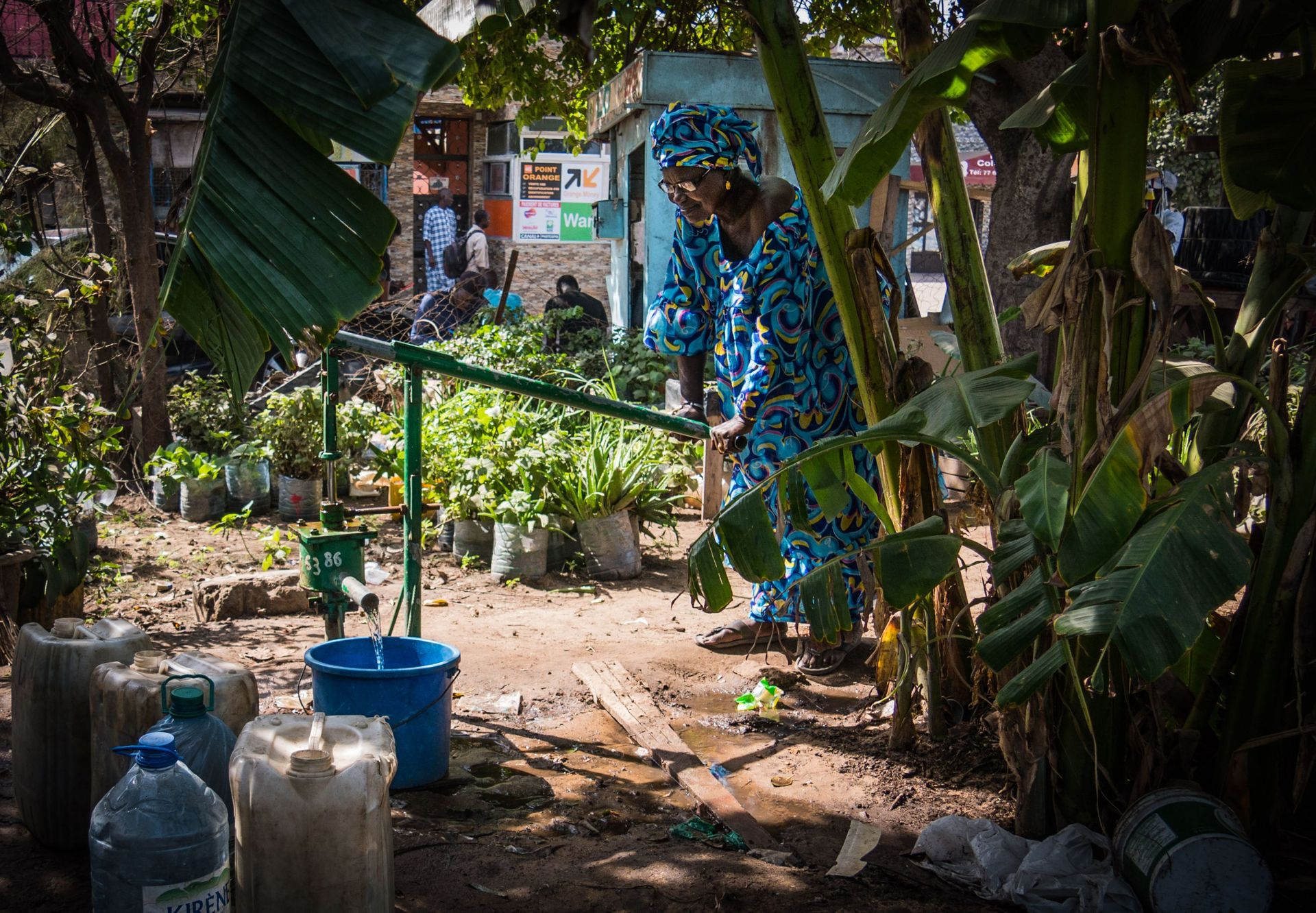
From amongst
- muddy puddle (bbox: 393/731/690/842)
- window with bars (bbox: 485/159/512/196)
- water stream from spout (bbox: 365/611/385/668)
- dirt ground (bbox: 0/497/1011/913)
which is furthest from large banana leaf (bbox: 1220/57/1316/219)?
window with bars (bbox: 485/159/512/196)

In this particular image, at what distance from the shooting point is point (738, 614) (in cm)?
513

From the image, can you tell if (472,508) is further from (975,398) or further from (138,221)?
(975,398)

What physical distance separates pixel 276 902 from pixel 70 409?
3280mm

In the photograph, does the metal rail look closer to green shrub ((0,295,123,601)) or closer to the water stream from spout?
the water stream from spout

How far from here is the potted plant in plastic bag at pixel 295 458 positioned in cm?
729

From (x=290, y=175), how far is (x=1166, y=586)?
5.99ft

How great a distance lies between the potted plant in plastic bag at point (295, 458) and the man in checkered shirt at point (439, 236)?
318 inches

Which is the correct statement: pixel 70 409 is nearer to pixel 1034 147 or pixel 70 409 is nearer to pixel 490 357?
pixel 490 357

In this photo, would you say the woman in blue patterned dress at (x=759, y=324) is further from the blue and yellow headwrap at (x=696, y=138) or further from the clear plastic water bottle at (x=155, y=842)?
the clear plastic water bottle at (x=155, y=842)

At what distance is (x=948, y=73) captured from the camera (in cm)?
246

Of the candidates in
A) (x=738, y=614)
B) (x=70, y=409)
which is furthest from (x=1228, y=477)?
(x=70, y=409)

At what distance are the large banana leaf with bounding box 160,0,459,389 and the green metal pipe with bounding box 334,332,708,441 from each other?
48.3 inches

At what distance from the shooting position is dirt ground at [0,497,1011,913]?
2621mm

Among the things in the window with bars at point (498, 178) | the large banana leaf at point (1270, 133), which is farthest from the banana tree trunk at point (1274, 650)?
the window with bars at point (498, 178)
